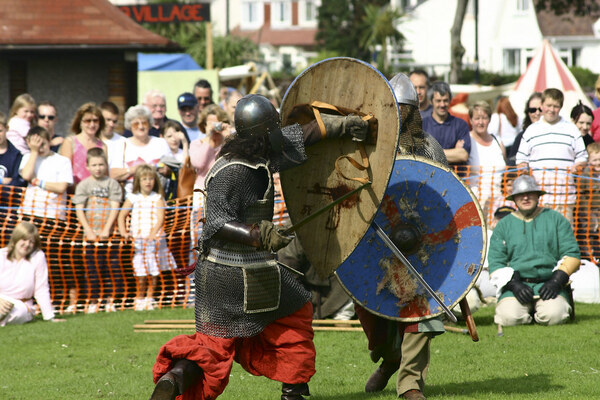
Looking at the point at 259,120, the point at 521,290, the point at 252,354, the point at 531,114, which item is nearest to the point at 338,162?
the point at 259,120

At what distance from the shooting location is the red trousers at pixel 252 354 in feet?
16.7

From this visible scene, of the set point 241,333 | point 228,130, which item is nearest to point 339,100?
point 241,333

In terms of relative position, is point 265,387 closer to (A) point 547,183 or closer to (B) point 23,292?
(B) point 23,292

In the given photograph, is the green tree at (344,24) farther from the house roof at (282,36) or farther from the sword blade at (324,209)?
the sword blade at (324,209)

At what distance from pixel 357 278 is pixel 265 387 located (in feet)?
3.70

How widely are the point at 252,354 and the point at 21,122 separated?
5.55 m

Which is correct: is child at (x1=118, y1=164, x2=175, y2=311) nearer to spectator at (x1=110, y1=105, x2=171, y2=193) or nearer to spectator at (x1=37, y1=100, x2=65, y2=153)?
spectator at (x1=110, y1=105, x2=171, y2=193)

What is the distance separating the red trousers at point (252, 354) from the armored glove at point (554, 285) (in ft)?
11.5

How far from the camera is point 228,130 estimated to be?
384 inches

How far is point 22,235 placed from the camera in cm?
912

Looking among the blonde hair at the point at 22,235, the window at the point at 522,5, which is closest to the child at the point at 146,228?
the blonde hair at the point at 22,235

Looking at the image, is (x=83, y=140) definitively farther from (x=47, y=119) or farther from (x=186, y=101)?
(x=186, y=101)

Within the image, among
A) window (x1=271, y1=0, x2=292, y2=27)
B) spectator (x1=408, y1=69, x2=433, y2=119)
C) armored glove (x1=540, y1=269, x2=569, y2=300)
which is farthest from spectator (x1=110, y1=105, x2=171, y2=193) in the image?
window (x1=271, y1=0, x2=292, y2=27)

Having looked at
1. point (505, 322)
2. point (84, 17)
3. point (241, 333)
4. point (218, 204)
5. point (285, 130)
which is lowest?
point (505, 322)
